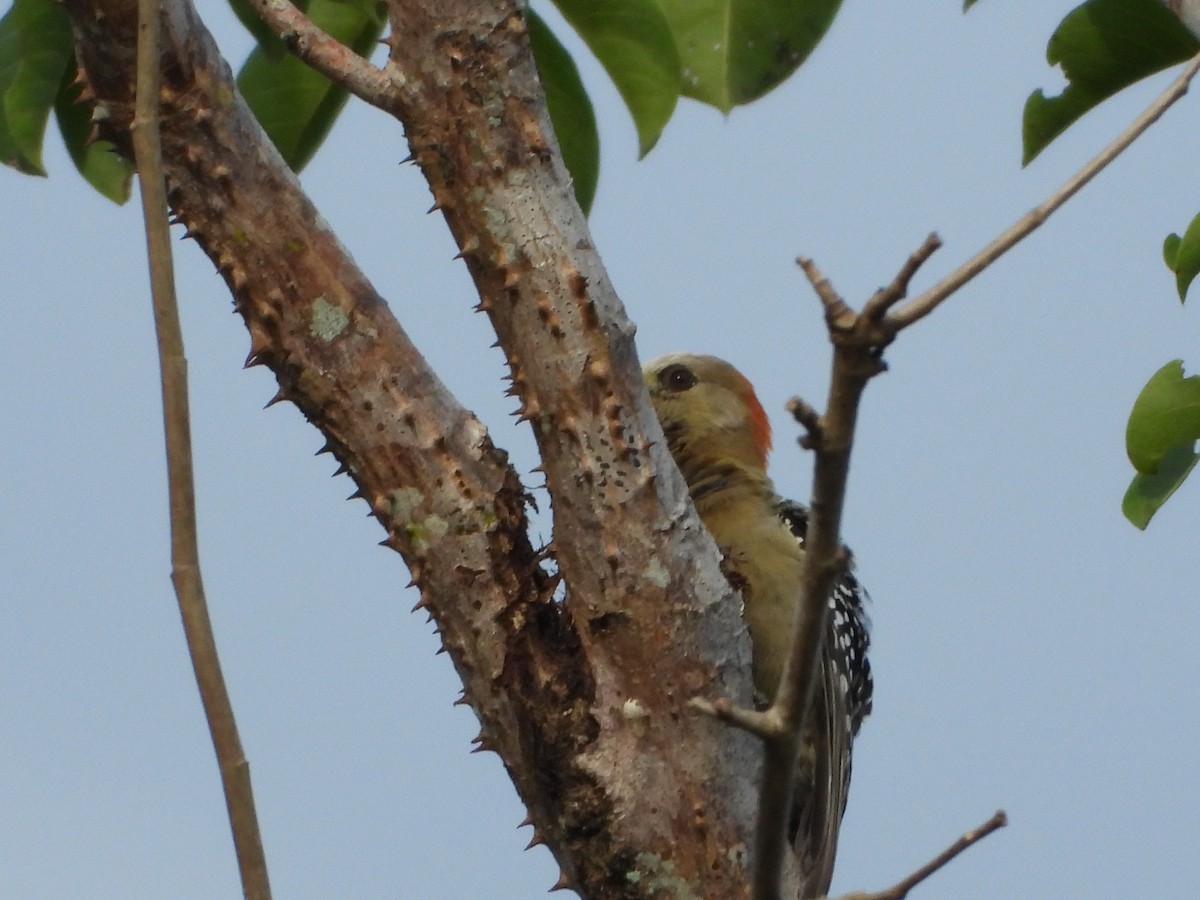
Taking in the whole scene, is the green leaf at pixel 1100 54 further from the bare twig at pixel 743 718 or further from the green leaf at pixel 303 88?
the bare twig at pixel 743 718

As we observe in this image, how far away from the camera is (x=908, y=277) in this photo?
144 cm

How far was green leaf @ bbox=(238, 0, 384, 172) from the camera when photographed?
3555mm

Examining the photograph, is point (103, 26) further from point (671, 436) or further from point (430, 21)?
point (671, 436)

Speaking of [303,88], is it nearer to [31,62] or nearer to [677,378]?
[31,62]

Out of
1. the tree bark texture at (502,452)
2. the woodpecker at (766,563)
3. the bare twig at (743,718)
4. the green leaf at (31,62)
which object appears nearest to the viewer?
the bare twig at (743,718)

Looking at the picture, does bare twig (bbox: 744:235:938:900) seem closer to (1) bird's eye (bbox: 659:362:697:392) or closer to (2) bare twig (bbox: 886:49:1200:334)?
(2) bare twig (bbox: 886:49:1200:334)

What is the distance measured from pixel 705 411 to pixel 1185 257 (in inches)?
65.1

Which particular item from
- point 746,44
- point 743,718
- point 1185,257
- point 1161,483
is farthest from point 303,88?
point 743,718

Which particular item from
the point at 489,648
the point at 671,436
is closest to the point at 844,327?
the point at 489,648

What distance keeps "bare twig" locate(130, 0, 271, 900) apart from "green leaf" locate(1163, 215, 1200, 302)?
6.92 feet

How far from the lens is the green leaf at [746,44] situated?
141 inches

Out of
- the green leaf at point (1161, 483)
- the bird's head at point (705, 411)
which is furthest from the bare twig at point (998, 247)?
the bird's head at point (705, 411)

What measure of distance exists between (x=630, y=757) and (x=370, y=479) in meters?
0.68

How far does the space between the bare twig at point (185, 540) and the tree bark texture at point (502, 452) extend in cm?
103
